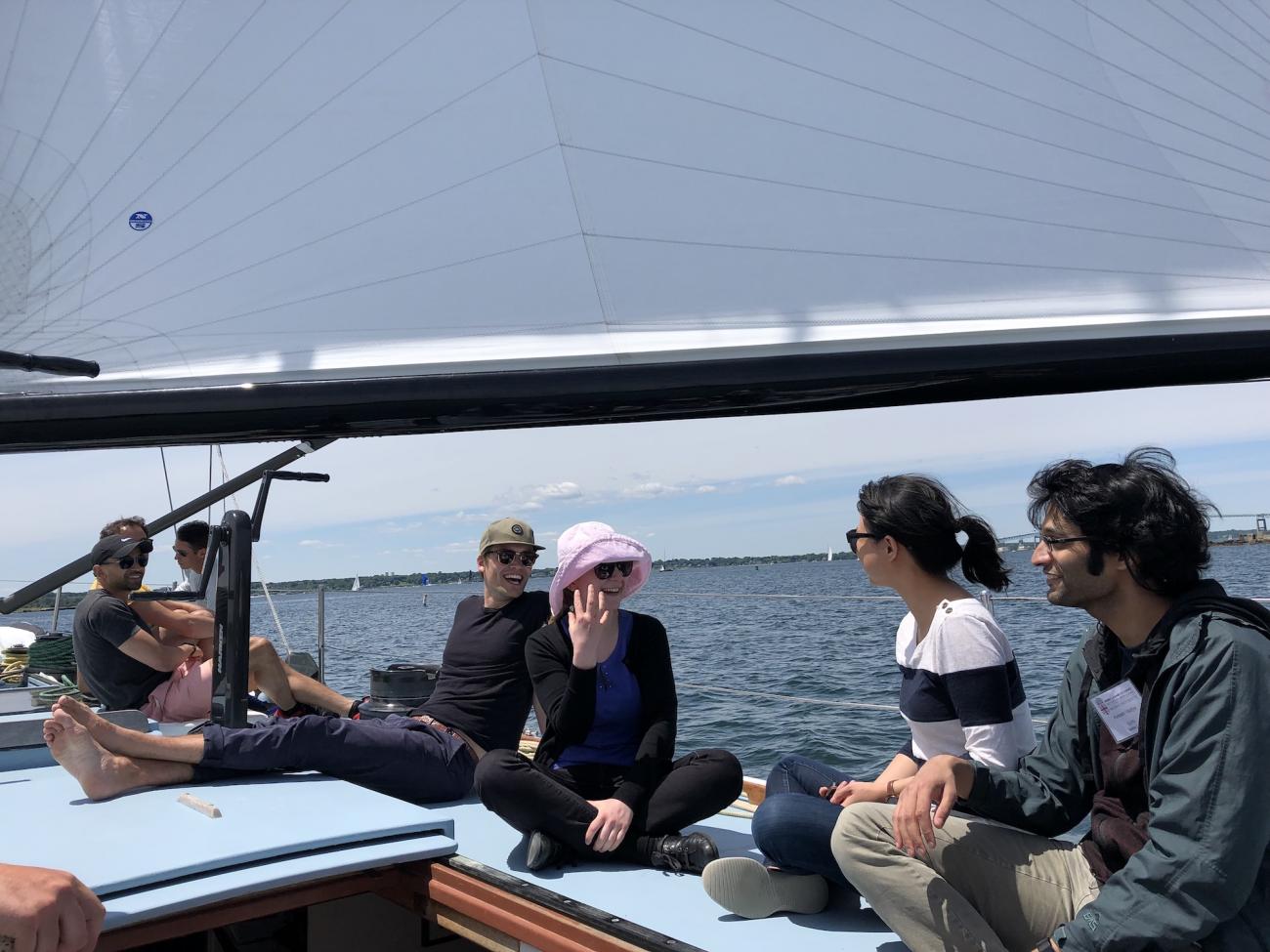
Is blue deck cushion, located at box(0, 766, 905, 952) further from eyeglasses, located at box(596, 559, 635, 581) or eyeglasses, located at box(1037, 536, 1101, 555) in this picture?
eyeglasses, located at box(1037, 536, 1101, 555)

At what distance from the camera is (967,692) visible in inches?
66.4

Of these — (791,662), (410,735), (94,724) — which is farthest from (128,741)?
(791,662)

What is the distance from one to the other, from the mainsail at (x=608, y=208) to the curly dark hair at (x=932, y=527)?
9.4 inches

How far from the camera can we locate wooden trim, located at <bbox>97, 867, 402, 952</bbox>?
161 centimetres

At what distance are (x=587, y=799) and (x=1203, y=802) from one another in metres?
1.32

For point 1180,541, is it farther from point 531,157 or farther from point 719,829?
point 531,157

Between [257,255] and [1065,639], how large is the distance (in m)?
11.1

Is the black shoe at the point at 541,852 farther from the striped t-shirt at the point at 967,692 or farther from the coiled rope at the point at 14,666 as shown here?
the coiled rope at the point at 14,666

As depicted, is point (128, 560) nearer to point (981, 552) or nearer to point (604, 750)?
point (604, 750)

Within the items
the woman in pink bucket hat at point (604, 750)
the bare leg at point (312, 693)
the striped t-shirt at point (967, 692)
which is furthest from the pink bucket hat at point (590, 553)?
the bare leg at point (312, 693)

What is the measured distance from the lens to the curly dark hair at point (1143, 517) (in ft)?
4.42

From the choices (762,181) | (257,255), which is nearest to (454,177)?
(257,255)

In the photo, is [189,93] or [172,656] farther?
[172,656]

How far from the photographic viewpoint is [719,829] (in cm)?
235
